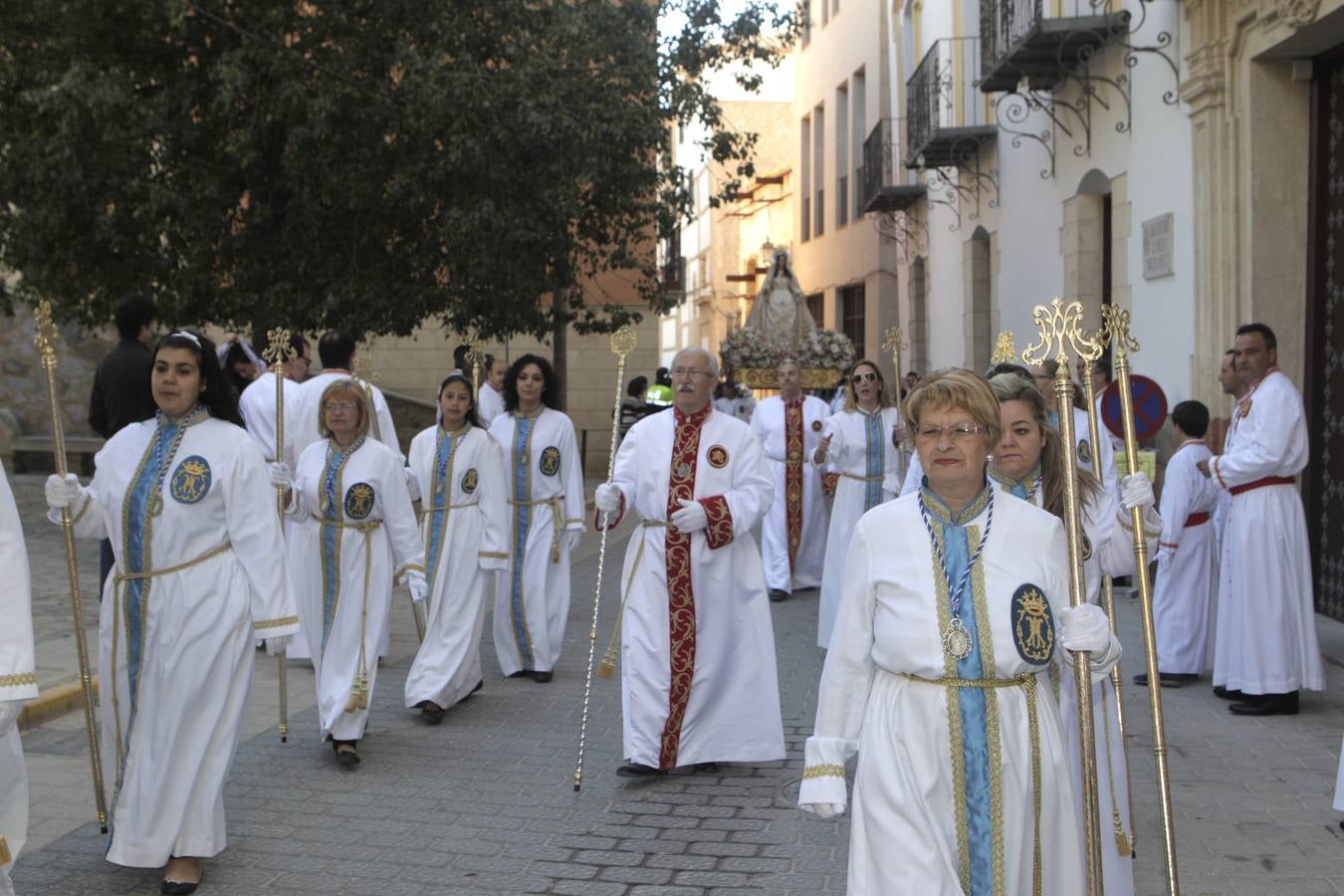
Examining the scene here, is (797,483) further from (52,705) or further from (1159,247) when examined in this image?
(52,705)

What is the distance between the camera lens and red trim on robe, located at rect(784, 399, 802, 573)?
13680 millimetres

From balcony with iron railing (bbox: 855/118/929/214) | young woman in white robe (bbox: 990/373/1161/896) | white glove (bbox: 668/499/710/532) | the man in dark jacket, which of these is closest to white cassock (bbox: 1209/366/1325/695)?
white glove (bbox: 668/499/710/532)

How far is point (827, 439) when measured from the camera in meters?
12.0

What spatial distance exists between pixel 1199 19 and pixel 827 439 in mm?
4005

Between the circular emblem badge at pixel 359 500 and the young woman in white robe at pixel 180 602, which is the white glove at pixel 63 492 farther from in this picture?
the circular emblem badge at pixel 359 500

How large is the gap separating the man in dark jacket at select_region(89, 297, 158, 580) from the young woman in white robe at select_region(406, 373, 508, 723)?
157 centimetres

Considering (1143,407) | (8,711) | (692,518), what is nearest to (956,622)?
(8,711)

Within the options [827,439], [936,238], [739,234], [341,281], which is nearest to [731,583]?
[827,439]

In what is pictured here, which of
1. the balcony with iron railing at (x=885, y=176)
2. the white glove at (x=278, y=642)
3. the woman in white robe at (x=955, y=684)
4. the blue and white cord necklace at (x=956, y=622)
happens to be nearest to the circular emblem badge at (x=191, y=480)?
the white glove at (x=278, y=642)

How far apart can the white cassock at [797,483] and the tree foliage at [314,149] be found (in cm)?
330

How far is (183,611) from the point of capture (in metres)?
5.49

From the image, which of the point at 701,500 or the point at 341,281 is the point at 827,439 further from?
the point at 341,281

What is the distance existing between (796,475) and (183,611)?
29.0 ft

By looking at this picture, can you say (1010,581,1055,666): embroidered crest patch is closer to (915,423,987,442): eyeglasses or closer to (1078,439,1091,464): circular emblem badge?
(915,423,987,442): eyeglasses
